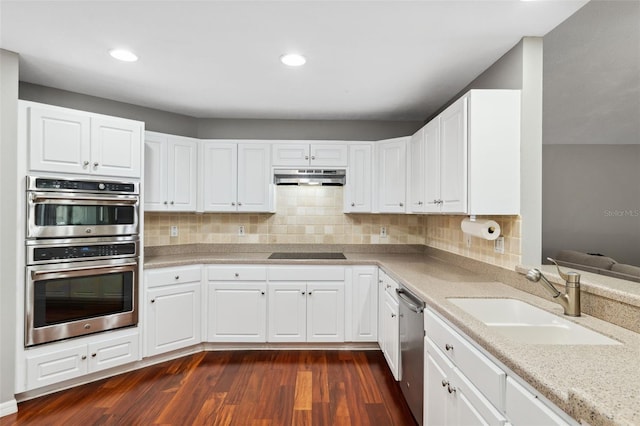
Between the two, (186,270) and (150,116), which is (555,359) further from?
(150,116)

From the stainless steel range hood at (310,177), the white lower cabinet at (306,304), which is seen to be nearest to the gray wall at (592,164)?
the stainless steel range hood at (310,177)

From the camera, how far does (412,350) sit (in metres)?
2.12

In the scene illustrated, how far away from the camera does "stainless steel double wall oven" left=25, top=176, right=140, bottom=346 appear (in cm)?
232

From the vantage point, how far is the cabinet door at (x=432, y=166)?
251cm

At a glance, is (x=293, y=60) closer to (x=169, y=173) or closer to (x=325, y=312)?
(x=169, y=173)

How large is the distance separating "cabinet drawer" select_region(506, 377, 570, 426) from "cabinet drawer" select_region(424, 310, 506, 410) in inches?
1.9

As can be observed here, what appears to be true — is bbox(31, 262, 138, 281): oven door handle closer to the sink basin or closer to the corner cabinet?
the corner cabinet

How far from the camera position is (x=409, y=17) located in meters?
1.80

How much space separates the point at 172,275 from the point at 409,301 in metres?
2.11

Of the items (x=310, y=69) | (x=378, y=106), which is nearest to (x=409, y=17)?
(x=310, y=69)

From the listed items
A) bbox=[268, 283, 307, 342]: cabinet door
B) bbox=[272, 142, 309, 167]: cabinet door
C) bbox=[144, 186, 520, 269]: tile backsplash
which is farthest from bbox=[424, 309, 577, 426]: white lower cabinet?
bbox=[272, 142, 309, 167]: cabinet door

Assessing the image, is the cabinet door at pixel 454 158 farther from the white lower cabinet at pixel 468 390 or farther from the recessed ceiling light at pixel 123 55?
the recessed ceiling light at pixel 123 55

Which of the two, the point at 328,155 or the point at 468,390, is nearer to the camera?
the point at 468,390

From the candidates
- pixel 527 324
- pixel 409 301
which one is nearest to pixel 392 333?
pixel 409 301
